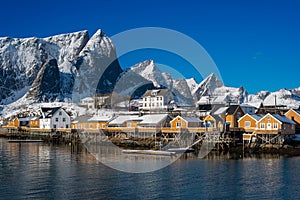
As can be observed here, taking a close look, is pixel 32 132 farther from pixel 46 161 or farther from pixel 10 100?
pixel 10 100

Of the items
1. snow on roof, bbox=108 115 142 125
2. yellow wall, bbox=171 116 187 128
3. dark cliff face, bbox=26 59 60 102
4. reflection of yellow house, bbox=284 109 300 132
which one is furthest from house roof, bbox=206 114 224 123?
dark cliff face, bbox=26 59 60 102

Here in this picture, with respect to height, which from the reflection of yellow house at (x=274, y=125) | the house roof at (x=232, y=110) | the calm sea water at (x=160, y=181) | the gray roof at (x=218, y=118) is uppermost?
the house roof at (x=232, y=110)

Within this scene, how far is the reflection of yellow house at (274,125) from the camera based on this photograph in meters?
52.4

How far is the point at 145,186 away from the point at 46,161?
59.0ft

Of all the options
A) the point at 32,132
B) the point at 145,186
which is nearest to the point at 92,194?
the point at 145,186

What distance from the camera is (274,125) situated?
53000 millimetres

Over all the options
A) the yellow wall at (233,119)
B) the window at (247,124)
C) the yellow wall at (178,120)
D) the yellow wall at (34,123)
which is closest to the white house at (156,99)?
the yellow wall at (34,123)

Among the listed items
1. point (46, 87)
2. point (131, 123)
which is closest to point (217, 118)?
point (131, 123)

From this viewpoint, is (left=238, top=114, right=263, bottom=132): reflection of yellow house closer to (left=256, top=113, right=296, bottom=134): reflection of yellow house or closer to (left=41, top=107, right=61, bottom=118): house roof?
(left=256, top=113, right=296, bottom=134): reflection of yellow house

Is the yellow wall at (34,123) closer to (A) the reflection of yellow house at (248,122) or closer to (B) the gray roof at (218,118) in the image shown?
(B) the gray roof at (218,118)

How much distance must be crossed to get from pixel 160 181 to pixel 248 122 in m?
30.0

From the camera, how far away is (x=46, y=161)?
140 feet

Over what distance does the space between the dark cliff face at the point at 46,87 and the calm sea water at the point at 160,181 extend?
14093 cm

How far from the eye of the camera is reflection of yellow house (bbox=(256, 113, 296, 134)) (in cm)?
5241
